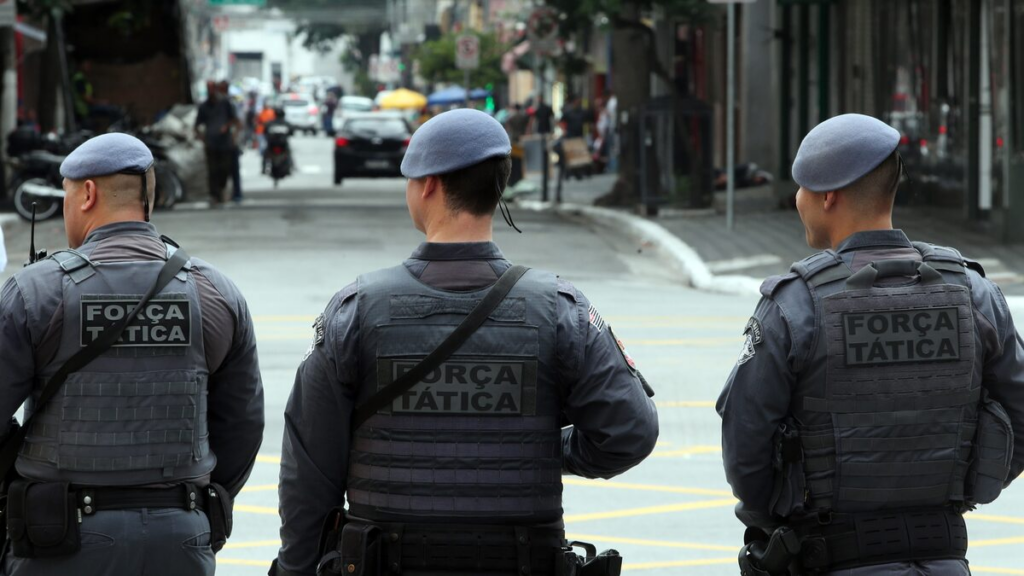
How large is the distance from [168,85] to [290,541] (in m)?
31.9

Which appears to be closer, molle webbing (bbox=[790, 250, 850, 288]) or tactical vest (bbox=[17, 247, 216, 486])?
molle webbing (bbox=[790, 250, 850, 288])

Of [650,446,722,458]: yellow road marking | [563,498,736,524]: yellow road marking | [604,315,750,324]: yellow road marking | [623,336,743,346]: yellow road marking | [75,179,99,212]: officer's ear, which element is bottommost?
[604,315,750,324]: yellow road marking

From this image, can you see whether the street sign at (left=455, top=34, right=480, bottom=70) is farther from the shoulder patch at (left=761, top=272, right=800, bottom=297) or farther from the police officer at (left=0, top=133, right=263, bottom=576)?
the shoulder patch at (left=761, top=272, right=800, bottom=297)

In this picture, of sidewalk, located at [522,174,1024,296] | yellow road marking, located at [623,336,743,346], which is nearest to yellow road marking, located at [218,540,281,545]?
yellow road marking, located at [623,336,743,346]

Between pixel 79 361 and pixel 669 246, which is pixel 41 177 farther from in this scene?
pixel 79 361

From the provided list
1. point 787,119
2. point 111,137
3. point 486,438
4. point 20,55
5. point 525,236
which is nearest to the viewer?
point 486,438

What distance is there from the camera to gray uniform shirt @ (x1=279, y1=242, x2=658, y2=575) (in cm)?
388

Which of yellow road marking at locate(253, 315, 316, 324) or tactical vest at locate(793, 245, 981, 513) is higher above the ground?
tactical vest at locate(793, 245, 981, 513)

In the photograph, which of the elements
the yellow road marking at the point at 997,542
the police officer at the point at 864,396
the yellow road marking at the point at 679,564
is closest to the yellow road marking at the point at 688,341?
the yellow road marking at the point at 997,542

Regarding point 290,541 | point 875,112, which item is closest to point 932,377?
point 290,541

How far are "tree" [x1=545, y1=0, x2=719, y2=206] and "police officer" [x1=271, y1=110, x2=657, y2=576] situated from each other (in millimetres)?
21953

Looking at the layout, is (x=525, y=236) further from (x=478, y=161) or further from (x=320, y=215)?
(x=478, y=161)

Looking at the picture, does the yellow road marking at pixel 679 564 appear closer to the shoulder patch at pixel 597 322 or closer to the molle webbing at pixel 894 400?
the molle webbing at pixel 894 400

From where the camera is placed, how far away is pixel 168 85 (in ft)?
115
